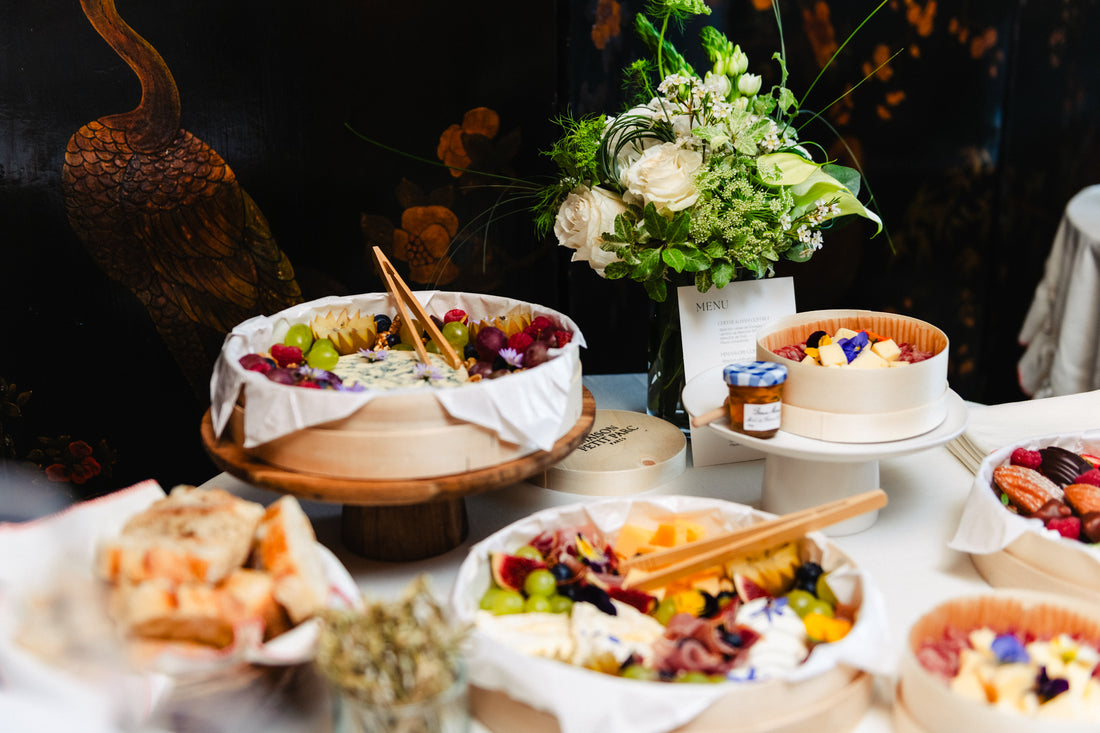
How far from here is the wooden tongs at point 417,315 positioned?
63.6 inches

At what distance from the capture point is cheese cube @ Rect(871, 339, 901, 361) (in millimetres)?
1604

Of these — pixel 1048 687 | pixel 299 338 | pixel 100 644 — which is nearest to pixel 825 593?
pixel 1048 687

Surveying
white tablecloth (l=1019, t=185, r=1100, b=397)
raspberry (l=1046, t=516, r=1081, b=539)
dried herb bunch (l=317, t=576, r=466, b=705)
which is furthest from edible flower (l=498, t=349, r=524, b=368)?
white tablecloth (l=1019, t=185, r=1100, b=397)

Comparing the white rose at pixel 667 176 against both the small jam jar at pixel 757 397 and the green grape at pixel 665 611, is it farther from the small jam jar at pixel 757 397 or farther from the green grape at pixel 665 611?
the green grape at pixel 665 611

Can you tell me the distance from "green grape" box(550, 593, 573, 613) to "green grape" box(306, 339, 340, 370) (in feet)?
2.01

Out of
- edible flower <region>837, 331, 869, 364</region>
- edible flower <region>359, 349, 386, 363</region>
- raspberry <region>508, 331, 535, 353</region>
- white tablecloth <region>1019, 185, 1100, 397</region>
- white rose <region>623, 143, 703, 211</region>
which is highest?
white rose <region>623, 143, 703, 211</region>

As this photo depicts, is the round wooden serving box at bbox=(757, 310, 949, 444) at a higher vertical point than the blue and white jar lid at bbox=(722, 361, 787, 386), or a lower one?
lower

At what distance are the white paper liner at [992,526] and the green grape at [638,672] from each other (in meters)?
0.56

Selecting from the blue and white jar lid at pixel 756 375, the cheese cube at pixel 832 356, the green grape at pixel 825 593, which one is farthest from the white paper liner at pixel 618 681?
the cheese cube at pixel 832 356

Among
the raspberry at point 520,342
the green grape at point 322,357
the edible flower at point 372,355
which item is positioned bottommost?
the edible flower at point 372,355

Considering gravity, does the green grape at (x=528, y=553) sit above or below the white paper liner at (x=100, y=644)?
below

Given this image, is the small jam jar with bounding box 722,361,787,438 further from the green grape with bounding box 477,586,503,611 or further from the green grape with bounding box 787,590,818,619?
the green grape with bounding box 477,586,503,611

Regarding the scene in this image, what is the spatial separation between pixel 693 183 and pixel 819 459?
51 cm

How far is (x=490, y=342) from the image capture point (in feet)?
5.28
